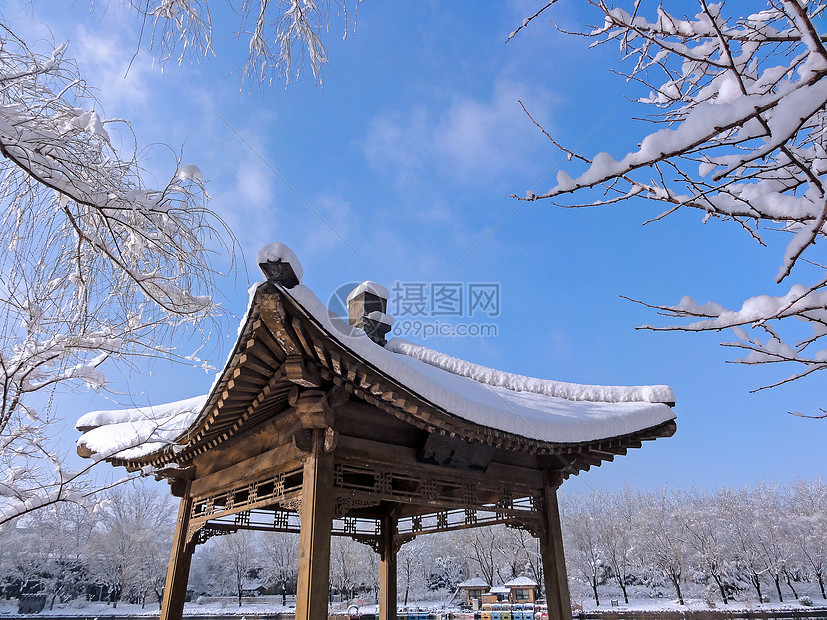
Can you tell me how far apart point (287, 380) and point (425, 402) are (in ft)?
4.24

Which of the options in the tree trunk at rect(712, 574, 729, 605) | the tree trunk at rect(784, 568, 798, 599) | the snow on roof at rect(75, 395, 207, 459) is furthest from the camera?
the tree trunk at rect(784, 568, 798, 599)

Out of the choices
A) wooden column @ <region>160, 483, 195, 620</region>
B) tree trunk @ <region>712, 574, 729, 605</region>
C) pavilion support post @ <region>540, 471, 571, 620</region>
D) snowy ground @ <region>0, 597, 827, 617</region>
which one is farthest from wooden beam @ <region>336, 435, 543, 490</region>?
tree trunk @ <region>712, 574, 729, 605</region>

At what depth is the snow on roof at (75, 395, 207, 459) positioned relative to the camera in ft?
19.3

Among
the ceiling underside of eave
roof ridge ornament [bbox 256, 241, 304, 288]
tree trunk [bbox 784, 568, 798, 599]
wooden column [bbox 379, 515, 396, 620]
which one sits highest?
roof ridge ornament [bbox 256, 241, 304, 288]

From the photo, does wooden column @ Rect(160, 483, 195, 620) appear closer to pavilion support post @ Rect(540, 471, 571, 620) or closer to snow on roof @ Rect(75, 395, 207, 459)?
snow on roof @ Rect(75, 395, 207, 459)

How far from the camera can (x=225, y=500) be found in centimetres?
650

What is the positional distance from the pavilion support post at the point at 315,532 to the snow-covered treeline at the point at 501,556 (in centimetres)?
3076

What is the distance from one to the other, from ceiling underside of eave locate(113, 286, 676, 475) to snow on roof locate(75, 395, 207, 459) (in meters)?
0.76

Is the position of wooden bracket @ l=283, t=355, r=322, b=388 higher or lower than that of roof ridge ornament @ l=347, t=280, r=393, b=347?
lower

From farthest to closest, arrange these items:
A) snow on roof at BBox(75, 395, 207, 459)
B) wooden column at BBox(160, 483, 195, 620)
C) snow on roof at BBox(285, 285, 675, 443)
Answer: wooden column at BBox(160, 483, 195, 620) → snow on roof at BBox(75, 395, 207, 459) → snow on roof at BBox(285, 285, 675, 443)

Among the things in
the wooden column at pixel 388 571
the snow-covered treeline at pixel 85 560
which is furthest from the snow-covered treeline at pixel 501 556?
the wooden column at pixel 388 571

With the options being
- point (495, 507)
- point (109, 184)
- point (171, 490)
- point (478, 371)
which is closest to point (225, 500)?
point (171, 490)

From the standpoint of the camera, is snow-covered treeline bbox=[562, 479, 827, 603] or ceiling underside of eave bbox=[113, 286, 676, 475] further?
snow-covered treeline bbox=[562, 479, 827, 603]

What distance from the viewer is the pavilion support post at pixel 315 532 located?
4.11m
